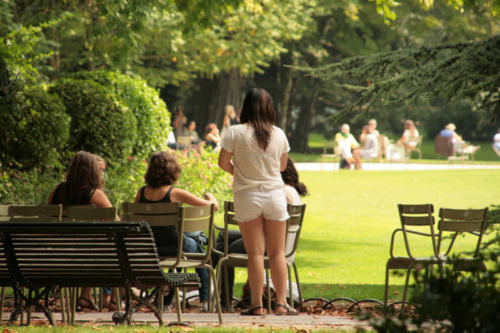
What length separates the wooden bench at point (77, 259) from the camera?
3.79 meters

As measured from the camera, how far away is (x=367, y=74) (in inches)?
302

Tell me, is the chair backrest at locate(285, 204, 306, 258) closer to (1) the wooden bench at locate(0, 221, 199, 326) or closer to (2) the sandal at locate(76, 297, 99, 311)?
(1) the wooden bench at locate(0, 221, 199, 326)

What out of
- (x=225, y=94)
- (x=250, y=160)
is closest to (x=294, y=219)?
(x=250, y=160)

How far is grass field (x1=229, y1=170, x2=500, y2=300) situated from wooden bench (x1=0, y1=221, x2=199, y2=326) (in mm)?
3805

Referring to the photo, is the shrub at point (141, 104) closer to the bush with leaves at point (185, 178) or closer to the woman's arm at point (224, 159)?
the bush with leaves at point (185, 178)

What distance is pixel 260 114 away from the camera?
4.89 meters

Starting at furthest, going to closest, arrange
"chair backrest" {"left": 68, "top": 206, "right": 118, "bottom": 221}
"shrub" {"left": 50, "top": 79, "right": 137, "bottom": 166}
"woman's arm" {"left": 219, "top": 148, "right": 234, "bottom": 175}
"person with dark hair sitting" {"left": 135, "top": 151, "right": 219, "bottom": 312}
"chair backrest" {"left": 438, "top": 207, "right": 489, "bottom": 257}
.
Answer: "shrub" {"left": 50, "top": 79, "right": 137, "bottom": 166}, "person with dark hair sitting" {"left": 135, "top": 151, "right": 219, "bottom": 312}, "chair backrest" {"left": 438, "top": 207, "right": 489, "bottom": 257}, "woman's arm" {"left": 219, "top": 148, "right": 234, "bottom": 175}, "chair backrest" {"left": 68, "top": 206, "right": 118, "bottom": 221}

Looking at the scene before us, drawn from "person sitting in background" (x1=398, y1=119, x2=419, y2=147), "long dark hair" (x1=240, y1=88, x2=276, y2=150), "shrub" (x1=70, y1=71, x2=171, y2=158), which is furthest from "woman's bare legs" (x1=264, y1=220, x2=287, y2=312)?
"person sitting in background" (x1=398, y1=119, x2=419, y2=147)

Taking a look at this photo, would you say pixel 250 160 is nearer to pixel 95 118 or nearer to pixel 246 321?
pixel 246 321

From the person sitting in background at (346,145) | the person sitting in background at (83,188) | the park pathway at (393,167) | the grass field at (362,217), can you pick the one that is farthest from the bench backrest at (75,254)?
the park pathway at (393,167)

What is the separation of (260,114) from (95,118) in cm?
584

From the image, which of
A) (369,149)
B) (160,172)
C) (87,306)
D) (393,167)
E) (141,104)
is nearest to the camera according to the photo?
(160,172)

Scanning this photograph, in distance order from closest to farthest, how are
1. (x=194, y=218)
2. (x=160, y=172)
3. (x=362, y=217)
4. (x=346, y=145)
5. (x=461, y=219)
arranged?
(x=194, y=218)
(x=461, y=219)
(x=160, y=172)
(x=362, y=217)
(x=346, y=145)

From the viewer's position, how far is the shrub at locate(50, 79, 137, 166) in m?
10.1
